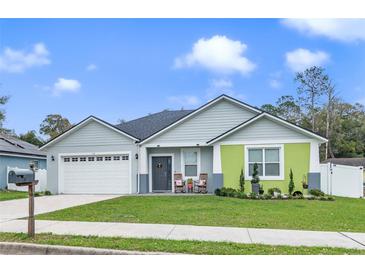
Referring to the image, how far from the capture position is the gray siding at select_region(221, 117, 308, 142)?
52.7 feet

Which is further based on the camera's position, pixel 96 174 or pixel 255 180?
pixel 96 174

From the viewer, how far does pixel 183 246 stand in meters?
5.88

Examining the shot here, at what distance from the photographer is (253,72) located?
21.2 meters

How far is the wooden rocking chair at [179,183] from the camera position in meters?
17.3

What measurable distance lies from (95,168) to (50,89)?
31.4 ft

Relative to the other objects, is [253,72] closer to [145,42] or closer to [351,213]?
[145,42]

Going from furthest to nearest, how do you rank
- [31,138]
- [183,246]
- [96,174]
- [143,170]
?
[31,138] < [96,174] < [143,170] < [183,246]

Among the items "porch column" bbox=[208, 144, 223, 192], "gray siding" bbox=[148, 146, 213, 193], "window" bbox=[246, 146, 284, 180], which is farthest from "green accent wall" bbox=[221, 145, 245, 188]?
"gray siding" bbox=[148, 146, 213, 193]

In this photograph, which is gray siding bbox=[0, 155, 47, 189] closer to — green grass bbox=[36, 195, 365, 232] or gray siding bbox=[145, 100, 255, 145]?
gray siding bbox=[145, 100, 255, 145]

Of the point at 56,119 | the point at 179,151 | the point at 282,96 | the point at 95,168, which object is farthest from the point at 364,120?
the point at 56,119

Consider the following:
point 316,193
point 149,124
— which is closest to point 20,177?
point 316,193

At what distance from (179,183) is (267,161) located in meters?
4.56

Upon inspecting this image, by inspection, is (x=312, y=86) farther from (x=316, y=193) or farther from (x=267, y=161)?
(x=316, y=193)

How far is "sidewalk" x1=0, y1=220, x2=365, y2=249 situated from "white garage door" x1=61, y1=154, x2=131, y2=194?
32.5 ft
